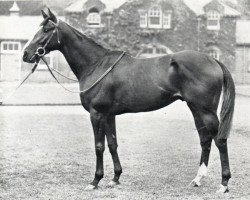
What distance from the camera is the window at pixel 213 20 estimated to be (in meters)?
36.7

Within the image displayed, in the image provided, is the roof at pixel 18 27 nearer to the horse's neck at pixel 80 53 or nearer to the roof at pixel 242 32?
the roof at pixel 242 32

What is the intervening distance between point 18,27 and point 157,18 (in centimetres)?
1185

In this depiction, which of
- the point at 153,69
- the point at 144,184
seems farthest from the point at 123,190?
the point at 153,69

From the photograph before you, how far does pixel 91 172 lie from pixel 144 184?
129 centimetres

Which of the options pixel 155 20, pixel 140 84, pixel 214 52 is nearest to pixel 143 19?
pixel 155 20

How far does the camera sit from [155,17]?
36.4 metres

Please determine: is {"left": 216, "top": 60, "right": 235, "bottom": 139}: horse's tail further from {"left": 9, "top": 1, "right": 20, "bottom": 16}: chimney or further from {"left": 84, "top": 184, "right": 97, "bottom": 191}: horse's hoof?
{"left": 9, "top": 1, "right": 20, "bottom": 16}: chimney

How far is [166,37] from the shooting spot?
3616 centimetres

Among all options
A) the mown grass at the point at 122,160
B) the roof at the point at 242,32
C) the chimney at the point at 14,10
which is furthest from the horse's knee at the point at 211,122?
the chimney at the point at 14,10

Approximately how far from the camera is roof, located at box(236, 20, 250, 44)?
122ft

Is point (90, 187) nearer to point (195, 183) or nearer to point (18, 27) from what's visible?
point (195, 183)

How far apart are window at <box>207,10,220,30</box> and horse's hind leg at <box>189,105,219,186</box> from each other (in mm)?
30686

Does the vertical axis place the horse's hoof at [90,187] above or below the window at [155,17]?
below

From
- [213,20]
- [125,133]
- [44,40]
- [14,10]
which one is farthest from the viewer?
[14,10]
